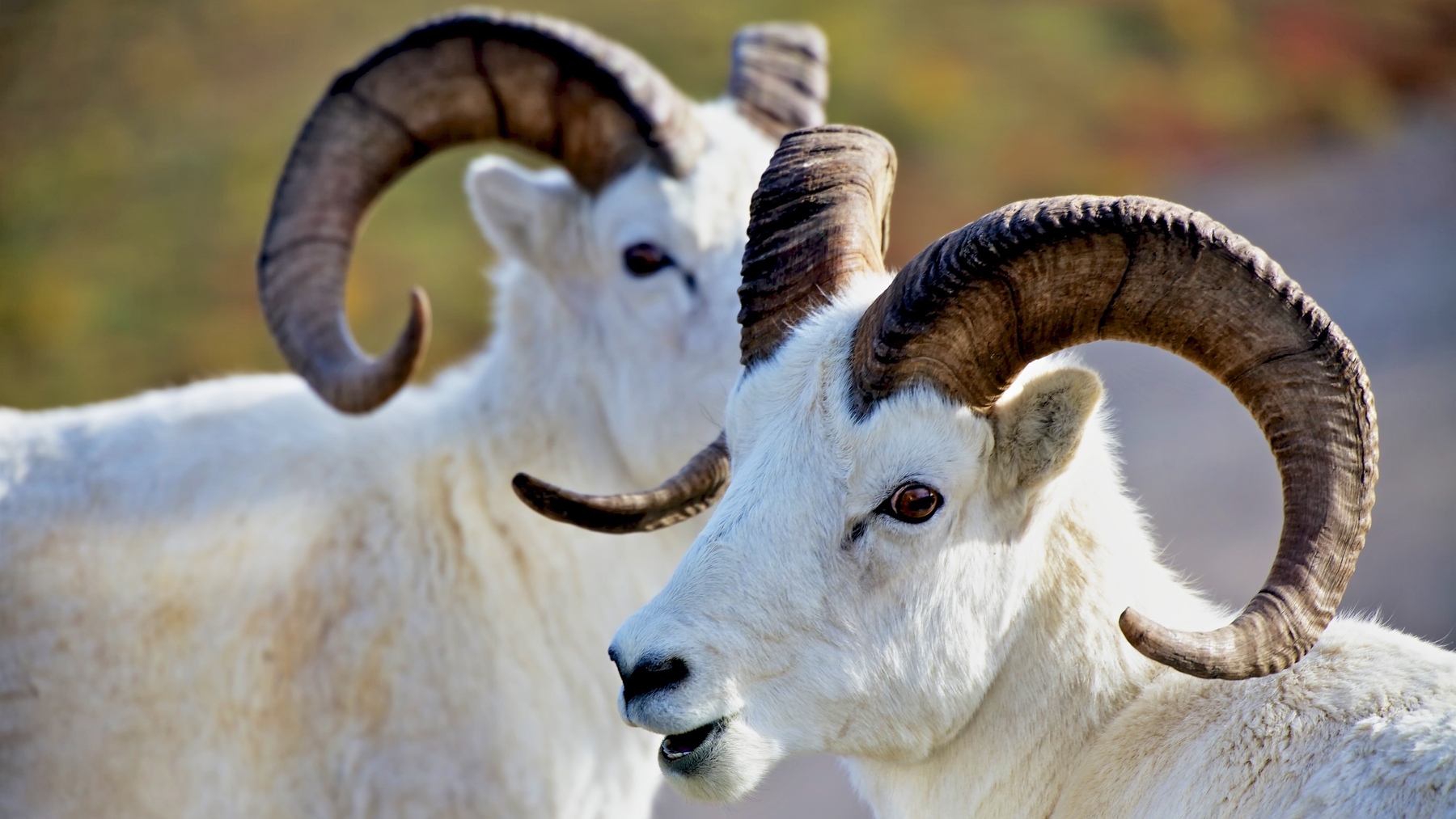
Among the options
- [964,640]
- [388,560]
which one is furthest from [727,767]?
[388,560]

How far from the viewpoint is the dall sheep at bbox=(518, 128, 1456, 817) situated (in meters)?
2.81

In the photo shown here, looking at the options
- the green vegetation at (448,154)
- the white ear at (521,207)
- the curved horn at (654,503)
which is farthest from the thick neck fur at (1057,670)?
the green vegetation at (448,154)

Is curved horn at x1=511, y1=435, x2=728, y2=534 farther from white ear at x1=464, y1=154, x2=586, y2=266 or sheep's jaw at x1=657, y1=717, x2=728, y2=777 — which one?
white ear at x1=464, y1=154, x2=586, y2=266

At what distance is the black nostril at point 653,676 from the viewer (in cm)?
298

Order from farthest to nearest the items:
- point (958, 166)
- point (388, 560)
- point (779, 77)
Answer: point (958, 166) → point (779, 77) → point (388, 560)

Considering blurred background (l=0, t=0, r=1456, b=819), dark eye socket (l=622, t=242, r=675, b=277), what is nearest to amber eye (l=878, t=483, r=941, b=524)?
dark eye socket (l=622, t=242, r=675, b=277)

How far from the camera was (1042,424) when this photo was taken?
10.6 ft

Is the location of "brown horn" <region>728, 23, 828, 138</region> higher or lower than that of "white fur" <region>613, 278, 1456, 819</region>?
higher

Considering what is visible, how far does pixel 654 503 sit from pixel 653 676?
2.89 feet

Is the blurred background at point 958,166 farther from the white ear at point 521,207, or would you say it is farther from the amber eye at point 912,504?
the amber eye at point 912,504

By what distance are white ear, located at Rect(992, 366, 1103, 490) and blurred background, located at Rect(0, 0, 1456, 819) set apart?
7.27m

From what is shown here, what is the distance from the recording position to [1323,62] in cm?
2183

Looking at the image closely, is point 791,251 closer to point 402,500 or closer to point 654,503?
point 654,503

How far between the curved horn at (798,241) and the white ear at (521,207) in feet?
6.78
